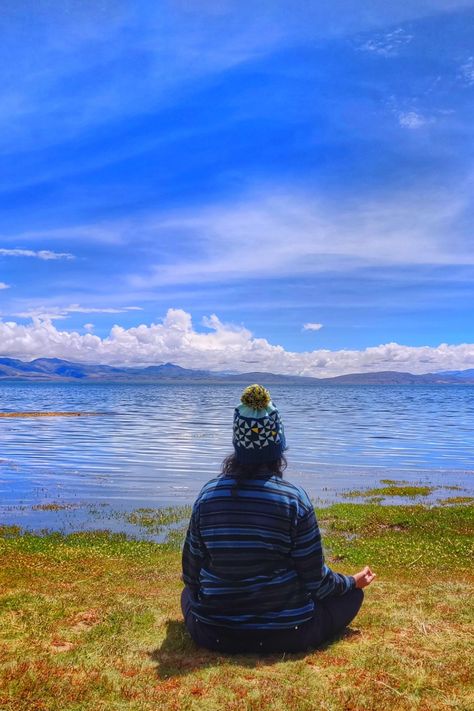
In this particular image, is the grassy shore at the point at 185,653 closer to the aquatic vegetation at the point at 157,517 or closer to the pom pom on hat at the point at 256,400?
the pom pom on hat at the point at 256,400

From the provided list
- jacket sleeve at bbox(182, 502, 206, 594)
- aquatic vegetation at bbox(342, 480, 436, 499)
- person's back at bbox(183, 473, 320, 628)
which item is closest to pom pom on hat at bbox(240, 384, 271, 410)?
person's back at bbox(183, 473, 320, 628)

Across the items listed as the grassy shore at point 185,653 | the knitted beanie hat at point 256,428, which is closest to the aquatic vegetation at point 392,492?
the grassy shore at point 185,653

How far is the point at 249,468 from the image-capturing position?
7500 mm

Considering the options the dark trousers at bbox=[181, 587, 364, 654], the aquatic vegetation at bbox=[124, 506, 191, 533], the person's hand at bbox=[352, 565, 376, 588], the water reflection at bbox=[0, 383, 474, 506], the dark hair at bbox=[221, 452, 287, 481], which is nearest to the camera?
the dark hair at bbox=[221, 452, 287, 481]

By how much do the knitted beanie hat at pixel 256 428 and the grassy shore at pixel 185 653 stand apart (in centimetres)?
256

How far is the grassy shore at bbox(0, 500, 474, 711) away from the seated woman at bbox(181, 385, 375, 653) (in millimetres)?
362

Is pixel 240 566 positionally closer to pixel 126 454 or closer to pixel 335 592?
pixel 335 592

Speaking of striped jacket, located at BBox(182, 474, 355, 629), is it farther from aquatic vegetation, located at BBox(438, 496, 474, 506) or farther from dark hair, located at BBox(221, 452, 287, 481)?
aquatic vegetation, located at BBox(438, 496, 474, 506)

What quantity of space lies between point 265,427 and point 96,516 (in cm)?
1737

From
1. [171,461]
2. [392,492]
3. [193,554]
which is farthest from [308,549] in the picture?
[171,461]

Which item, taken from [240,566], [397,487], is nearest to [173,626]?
[240,566]

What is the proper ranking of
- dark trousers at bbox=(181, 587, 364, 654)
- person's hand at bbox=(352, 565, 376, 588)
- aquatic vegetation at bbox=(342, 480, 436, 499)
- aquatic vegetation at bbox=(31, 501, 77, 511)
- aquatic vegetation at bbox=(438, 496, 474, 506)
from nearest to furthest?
dark trousers at bbox=(181, 587, 364, 654) < person's hand at bbox=(352, 565, 376, 588) < aquatic vegetation at bbox=(31, 501, 77, 511) < aquatic vegetation at bbox=(438, 496, 474, 506) < aquatic vegetation at bbox=(342, 480, 436, 499)

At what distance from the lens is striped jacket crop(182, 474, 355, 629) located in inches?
291

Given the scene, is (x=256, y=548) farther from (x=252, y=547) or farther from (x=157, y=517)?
(x=157, y=517)
